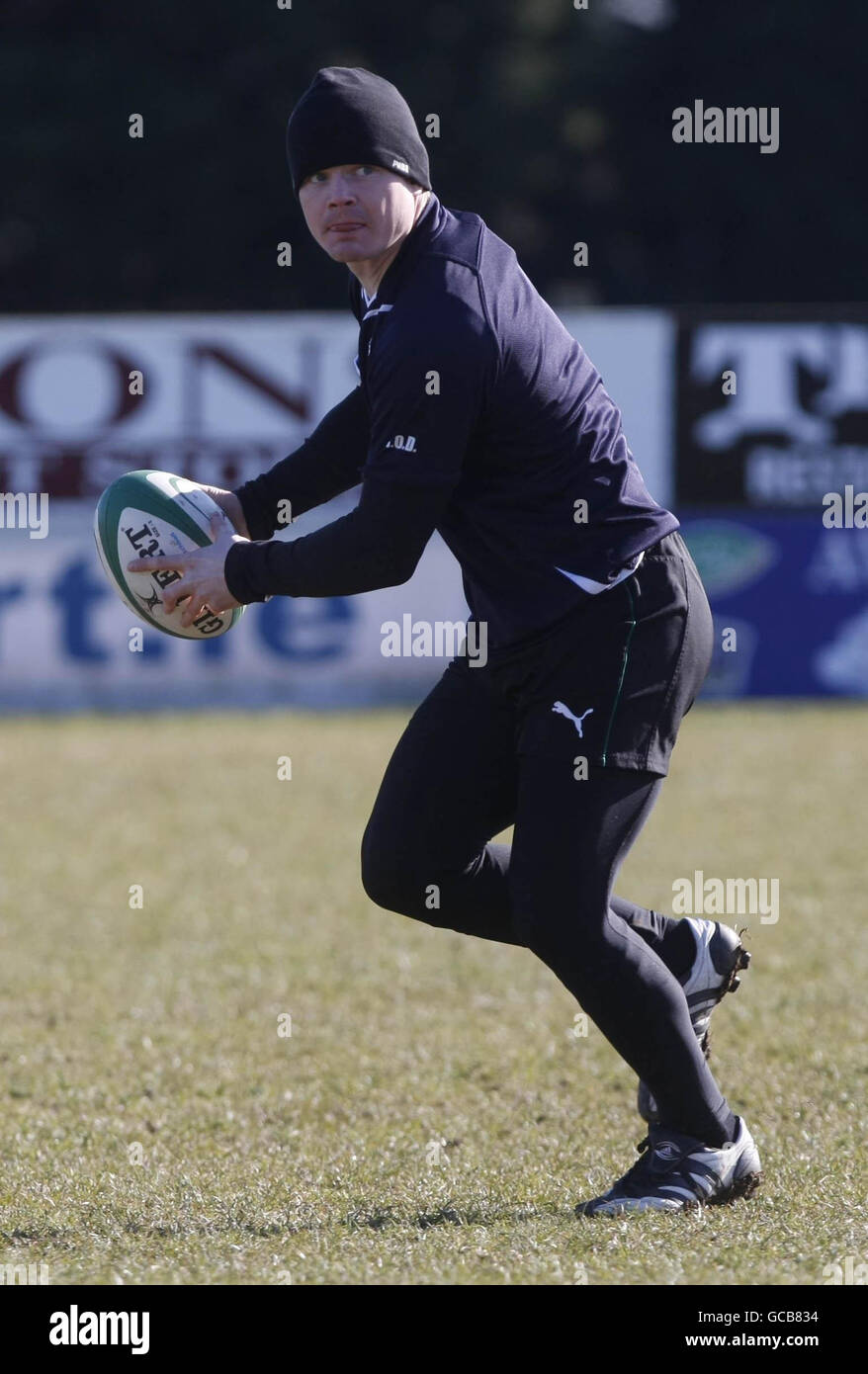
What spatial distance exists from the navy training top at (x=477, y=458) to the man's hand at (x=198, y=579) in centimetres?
3

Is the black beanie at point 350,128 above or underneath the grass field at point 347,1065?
above

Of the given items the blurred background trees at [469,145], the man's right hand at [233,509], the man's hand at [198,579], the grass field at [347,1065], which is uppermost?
the blurred background trees at [469,145]

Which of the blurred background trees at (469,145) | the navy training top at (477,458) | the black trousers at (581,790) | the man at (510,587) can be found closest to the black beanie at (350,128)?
the man at (510,587)

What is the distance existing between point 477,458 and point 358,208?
21.1 inches

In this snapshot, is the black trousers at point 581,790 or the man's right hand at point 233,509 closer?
the black trousers at point 581,790

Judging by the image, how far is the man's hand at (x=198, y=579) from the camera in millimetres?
3854

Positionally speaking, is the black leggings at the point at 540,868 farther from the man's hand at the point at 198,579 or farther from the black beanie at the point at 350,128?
the black beanie at the point at 350,128

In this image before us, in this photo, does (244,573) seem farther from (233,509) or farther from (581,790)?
(581,790)

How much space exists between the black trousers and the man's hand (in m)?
0.54

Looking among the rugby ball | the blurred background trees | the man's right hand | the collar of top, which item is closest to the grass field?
the rugby ball

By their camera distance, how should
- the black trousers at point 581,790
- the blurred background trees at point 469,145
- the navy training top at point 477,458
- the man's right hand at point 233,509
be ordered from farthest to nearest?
the blurred background trees at point 469,145 → the man's right hand at point 233,509 → the black trousers at point 581,790 → the navy training top at point 477,458
